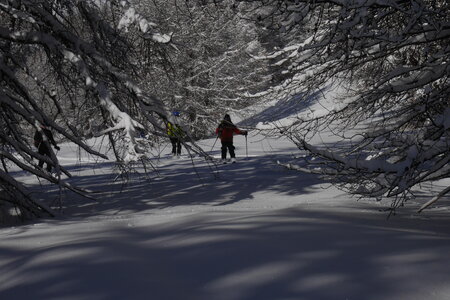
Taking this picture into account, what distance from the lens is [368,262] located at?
9.84 ft

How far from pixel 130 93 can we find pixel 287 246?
3.97m

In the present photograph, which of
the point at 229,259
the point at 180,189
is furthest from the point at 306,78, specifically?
the point at 180,189

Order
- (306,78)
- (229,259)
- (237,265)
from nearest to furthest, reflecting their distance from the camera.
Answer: (237,265) → (229,259) → (306,78)

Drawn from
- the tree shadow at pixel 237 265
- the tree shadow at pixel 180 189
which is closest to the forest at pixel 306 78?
the tree shadow at pixel 180 189

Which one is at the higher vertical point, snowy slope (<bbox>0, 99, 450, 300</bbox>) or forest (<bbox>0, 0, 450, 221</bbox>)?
forest (<bbox>0, 0, 450, 221</bbox>)

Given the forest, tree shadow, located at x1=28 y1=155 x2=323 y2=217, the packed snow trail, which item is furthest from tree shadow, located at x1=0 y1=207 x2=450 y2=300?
tree shadow, located at x1=28 y1=155 x2=323 y2=217

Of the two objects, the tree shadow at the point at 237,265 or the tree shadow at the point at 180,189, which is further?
the tree shadow at the point at 180,189

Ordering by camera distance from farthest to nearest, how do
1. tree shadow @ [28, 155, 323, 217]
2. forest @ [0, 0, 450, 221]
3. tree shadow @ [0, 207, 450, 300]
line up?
tree shadow @ [28, 155, 323, 217]
forest @ [0, 0, 450, 221]
tree shadow @ [0, 207, 450, 300]

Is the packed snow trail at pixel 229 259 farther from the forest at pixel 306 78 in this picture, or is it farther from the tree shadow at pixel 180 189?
the tree shadow at pixel 180 189

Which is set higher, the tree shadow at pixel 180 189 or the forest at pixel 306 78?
the forest at pixel 306 78

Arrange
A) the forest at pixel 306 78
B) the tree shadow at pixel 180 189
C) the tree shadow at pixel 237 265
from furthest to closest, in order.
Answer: the tree shadow at pixel 180 189 < the forest at pixel 306 78 < the tree shadow at pixel 237 265

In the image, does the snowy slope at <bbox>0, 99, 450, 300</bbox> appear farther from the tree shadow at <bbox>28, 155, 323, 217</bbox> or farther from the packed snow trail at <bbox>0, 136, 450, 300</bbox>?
the tree shadow at <bbox>28, 155, 323, 217</bbox>

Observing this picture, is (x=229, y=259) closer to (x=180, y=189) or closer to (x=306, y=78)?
(x=306, y=78)

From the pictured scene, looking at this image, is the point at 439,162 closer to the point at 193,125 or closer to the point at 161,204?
the point at 161,204
